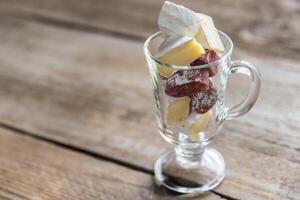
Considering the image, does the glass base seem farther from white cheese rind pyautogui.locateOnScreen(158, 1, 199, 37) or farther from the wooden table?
white cheese rind pyautogui.locateOnScreen(158, 1, 199, 37)

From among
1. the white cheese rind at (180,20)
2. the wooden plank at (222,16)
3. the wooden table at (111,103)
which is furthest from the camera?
the wooden plank at (222,16)

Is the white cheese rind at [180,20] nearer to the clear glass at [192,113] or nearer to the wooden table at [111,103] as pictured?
the clear glass at [192,113]

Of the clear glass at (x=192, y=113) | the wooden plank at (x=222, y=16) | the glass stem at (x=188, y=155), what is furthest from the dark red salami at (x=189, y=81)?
the wooden plank at (x=222, y=16)

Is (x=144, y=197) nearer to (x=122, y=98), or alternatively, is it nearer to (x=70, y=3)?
(x=122, y=98)

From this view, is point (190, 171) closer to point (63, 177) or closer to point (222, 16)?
point (63, 177)

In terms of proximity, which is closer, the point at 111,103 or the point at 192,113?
the point at 192,113

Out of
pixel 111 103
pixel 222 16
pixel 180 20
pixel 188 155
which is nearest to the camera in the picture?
pixel 180 20

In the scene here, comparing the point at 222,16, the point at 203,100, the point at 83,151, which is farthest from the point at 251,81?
the point at 222,16
